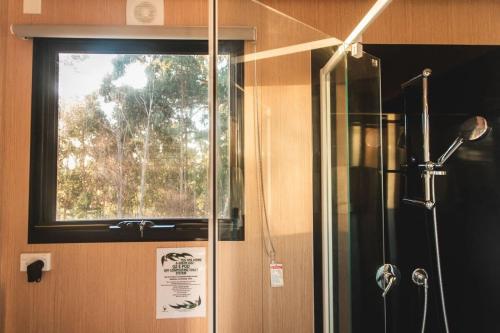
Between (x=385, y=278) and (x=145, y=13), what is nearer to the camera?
(x=385, y=278)

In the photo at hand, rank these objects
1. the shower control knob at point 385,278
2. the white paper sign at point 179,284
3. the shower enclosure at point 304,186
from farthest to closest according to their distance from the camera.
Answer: the white paper sign at point 179,284
the shower control knob at point 385,278
the shower enclosure at point 304,186

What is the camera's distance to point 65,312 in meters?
1.06

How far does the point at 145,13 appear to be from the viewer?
1.11 metres

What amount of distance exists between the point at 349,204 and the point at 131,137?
1.08 m

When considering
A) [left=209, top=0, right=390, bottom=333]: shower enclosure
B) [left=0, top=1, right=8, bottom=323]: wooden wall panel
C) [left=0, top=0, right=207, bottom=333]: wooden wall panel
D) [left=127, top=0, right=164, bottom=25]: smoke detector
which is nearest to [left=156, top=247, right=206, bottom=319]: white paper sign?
[left=0, top=0, right=207, bottom=333]: wooden wall panel

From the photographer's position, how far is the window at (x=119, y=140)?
1.10 metres

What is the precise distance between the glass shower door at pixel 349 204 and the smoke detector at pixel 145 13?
869 millimetres

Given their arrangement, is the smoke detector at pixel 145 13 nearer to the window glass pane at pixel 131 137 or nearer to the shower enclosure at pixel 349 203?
the window glass pane at pixel 131 137

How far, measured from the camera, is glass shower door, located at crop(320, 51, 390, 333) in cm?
89

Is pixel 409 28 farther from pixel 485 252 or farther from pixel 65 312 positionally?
pixel 65 312

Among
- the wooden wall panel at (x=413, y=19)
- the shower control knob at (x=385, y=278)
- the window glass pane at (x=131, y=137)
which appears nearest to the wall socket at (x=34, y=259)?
the window glass pane at (x=131, y=137)

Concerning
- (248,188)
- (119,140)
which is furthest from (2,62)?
(248,188)

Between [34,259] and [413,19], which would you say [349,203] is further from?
[34,259]

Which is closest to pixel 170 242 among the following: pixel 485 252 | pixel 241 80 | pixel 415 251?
pixel 241 80
